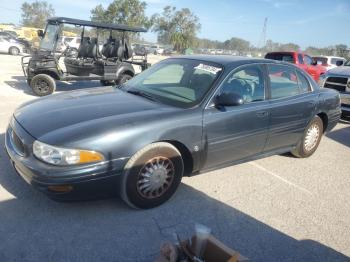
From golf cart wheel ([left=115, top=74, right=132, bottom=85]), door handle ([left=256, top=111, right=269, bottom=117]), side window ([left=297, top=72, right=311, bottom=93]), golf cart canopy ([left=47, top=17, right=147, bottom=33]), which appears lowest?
golf cart wheel ([left=115, top=74, right=132, bottom=85])

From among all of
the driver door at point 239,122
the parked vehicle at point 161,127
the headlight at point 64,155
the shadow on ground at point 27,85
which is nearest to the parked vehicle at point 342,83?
the parked vehicle at point 161,127

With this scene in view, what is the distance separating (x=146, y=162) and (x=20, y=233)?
4.20 feet

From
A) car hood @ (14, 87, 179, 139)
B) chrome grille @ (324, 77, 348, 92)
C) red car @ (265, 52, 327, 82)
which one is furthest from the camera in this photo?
red car @ (265, 52, 327, 82)

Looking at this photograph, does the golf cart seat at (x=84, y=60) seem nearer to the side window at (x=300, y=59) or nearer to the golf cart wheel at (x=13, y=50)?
the side window at (x=300, y=59)

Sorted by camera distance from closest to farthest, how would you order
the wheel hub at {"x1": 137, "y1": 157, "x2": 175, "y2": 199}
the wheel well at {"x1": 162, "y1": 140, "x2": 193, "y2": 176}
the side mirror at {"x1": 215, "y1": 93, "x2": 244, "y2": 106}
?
the wheel hub at {"x1": 137, "y1": 157, "x2": 175, "y2": 199}, the wheel well at {"x1": 162, "y1": 140, "x2": 193, "y2": 176}, the side mirror at {"x1": 215, "y1": 93, "x2": 244, "y2": 106}

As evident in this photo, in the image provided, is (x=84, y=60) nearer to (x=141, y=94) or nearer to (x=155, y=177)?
(x=141, y=94)

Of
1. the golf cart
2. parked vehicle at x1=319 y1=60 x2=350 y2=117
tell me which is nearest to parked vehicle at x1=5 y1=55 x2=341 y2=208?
parked vehicle at x1=319 y1=60 x2=350 y2=117

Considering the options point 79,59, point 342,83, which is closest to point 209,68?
point 342,83

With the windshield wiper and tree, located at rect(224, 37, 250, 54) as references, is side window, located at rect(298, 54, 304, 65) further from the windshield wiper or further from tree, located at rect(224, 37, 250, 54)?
tree, located at rect(224, 37, 250, 54)

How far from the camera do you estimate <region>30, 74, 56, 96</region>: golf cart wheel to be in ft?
30.6

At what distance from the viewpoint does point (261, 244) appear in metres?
3.13

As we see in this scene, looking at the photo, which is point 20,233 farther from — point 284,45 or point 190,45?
point 190,45

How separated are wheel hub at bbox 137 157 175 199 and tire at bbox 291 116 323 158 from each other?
102 inches

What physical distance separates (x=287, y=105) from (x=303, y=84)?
2.36 feet
